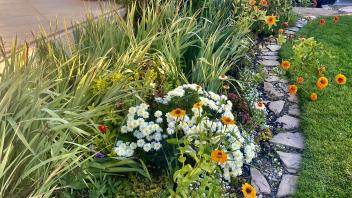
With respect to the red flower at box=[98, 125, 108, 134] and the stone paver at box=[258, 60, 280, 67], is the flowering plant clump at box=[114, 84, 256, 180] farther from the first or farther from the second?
the stone paver at box=[258, 60, 280, 67]

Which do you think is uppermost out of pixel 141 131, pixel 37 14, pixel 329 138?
pixel 37 14

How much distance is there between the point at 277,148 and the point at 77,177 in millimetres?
1581

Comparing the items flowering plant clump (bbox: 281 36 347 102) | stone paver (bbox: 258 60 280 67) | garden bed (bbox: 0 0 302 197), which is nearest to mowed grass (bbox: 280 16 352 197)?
flowering plant clump (bbox: 281 36 347 102)

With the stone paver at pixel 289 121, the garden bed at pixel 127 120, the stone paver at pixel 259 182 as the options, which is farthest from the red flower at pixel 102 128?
the stone paver at pixel 289 121

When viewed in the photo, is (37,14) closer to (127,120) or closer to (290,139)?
(127,120)

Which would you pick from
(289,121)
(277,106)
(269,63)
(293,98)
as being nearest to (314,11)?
(269,63)

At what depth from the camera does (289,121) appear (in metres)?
3.20

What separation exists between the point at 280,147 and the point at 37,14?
11.3 feet

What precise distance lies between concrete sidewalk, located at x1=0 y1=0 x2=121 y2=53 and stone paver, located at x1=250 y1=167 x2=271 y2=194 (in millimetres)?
2220

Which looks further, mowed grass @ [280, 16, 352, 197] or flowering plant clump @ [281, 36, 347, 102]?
flowering plant clump @ [281, 36, 347, 102]

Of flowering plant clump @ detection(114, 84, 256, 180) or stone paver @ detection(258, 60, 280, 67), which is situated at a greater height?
flowering plant clump @ detection(114, 84, 256, 180)

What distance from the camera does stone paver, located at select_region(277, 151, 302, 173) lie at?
265 centimetres

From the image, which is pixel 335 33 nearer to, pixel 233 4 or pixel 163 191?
pixel 233 4

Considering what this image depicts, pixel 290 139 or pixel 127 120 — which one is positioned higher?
pixel 127 120
